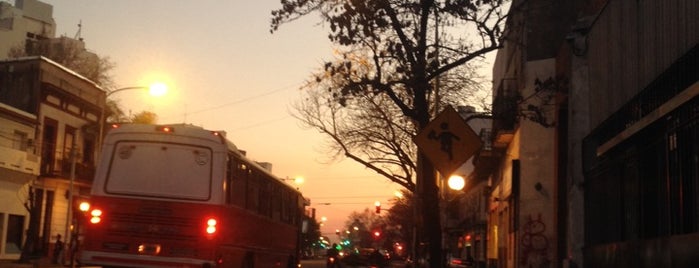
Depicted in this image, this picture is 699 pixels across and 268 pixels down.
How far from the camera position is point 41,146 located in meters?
42.0

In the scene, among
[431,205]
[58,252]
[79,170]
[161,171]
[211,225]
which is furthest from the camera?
[79,170]

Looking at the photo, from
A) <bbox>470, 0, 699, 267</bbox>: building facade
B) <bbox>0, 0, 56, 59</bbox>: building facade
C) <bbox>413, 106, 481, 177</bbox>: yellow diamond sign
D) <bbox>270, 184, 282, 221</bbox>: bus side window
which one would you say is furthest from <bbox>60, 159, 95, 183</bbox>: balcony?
<bbox>413, 106, 481, 177</bbox>: yellow diamond sign

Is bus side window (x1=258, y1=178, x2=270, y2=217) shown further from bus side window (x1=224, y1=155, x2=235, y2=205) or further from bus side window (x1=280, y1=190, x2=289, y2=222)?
bus side window (x1=224, y1=155, x2=235, y2=205)

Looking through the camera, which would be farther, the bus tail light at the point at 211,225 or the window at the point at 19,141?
the window at the point at 19,141

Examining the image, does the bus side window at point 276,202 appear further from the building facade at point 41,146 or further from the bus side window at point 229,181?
the building facade at point 41,146

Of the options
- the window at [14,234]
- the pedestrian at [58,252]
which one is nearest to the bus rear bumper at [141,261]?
the pedestrian at [58,252]

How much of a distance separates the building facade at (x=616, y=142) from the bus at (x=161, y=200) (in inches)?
250

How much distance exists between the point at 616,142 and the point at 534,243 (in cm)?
1184

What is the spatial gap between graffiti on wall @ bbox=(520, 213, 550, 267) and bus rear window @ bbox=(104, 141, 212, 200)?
11.5 metres

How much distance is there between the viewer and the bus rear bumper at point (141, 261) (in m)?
15.5

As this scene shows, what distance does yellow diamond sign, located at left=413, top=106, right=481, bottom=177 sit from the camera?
11.6m

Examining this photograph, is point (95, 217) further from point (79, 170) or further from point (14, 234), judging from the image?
point (79, 170)

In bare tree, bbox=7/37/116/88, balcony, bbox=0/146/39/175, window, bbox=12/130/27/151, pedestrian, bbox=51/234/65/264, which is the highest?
bare tree, bbox=7/37/116/88

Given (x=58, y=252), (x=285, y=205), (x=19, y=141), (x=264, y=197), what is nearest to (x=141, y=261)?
(x=264, y=197)
